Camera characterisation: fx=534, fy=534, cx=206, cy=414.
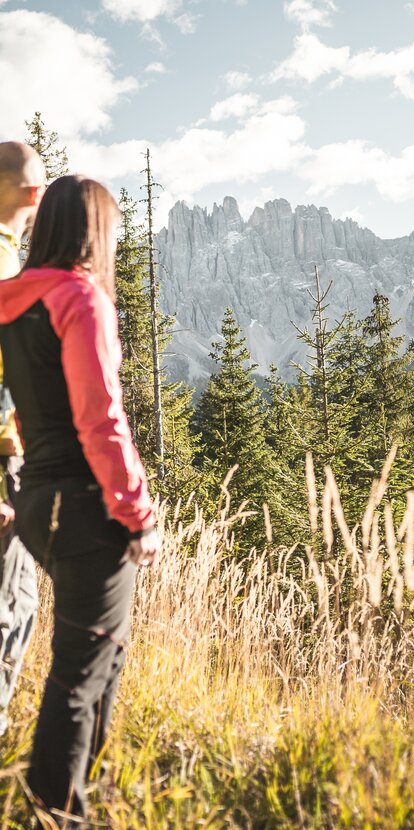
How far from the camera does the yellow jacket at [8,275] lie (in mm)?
1843

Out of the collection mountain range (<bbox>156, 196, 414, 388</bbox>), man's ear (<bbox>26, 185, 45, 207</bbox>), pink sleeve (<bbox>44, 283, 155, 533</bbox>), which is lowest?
pink sleeve (<bbox>44, 283, 155, 533</bbox>)

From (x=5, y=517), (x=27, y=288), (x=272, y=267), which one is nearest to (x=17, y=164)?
(x=27, y=288)

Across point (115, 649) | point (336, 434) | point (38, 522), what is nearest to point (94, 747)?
point (115, 649)

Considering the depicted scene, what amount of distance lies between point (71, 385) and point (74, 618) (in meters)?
0.60

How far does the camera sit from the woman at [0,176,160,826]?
1.34 meters

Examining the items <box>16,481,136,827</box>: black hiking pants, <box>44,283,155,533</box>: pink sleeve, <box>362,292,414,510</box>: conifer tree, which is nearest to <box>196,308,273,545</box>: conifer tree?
<box>362,292,414,510</box>: conifer tree

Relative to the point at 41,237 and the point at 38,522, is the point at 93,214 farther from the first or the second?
the point at 38,522

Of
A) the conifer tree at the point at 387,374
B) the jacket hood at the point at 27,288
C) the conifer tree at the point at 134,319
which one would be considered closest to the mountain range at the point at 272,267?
the conifer tree at the point at 387,374

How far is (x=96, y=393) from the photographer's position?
133 centimetres

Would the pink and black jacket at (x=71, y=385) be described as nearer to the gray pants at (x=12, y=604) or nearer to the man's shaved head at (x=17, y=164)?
the gray pants at (x=12, y=604)

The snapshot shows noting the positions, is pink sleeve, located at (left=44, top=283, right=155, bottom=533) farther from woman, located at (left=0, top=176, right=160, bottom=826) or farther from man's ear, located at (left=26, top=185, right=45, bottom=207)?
man's ear, located at (left=26, top=185, right=45, bottom=207)

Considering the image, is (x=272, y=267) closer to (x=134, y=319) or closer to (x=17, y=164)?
(x=134, y=319)

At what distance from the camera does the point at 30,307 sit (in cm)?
138

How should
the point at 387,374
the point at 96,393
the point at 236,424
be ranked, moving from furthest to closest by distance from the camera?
the point at 387,374 < the point at 236,424 < the point at 96,393
